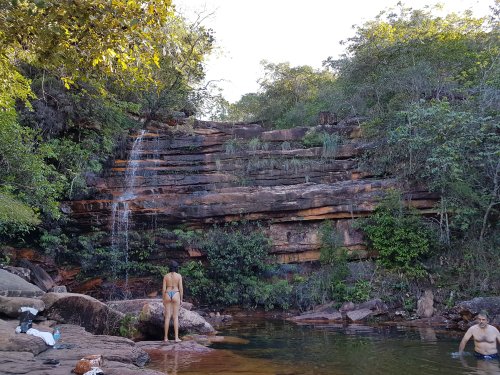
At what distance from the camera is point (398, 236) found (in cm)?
1503

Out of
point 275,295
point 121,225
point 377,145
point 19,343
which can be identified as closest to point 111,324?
point 19,343

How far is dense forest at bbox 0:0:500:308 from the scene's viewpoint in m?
13.9

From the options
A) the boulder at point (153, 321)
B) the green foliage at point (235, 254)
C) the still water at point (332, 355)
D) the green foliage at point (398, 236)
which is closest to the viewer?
the still water at point (332, 355)

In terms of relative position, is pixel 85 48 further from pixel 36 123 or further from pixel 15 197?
pixel 36 123

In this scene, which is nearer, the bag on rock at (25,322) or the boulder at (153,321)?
the bag on rock at (25,322)

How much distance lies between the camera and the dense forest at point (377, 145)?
13.9 m

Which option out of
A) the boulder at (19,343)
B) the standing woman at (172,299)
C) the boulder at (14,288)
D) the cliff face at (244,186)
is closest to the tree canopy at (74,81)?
the cliff face at (244,186)


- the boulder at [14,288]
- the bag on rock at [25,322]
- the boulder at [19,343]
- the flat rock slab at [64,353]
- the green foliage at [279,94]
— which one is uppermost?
the green foliage at [279,94]

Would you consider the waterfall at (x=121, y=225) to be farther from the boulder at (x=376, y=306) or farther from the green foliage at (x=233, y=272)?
the boulder at (x=376, y=306)

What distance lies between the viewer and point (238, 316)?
48.3ft

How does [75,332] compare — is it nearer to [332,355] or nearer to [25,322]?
[25,322]

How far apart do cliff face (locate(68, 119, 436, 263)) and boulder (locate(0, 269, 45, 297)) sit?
26.6ft

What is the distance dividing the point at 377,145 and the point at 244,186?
5570 millimetres

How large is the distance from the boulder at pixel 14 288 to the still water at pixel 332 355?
9.06ft
